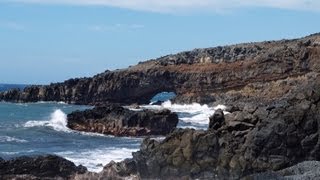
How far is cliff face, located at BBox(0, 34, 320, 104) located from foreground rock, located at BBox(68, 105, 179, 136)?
25921 millimetres

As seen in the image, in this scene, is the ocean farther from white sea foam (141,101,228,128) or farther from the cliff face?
the cliff face

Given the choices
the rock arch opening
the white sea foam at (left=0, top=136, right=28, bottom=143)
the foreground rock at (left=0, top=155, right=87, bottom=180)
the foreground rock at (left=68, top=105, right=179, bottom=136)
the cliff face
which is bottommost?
the white sea foam at (left=0, top=136, right=28, bottom=143)

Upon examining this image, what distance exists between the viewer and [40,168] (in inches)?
903

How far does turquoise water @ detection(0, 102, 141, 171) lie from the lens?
30719 millimetres

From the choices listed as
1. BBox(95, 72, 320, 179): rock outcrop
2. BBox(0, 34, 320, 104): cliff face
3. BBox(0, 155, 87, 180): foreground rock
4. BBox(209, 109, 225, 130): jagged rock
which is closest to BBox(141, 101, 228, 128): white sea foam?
BBox(0, 34, 320, 104): cliff face

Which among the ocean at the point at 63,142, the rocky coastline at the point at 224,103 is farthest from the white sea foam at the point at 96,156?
the rocky coastline at the point at 224,103

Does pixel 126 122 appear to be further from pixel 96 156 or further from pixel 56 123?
pixel 96 156

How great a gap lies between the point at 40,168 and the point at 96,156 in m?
7.91

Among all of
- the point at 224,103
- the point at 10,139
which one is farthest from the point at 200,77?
the point at 10,139

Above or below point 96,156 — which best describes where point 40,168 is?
above

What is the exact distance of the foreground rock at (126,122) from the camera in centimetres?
4222

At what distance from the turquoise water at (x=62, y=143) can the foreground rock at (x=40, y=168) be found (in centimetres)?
275

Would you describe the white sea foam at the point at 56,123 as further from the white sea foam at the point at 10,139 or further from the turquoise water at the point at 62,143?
the white sea foam at the point at 10,139

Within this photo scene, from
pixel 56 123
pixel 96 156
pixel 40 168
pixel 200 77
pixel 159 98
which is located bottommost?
pixel 96 156
